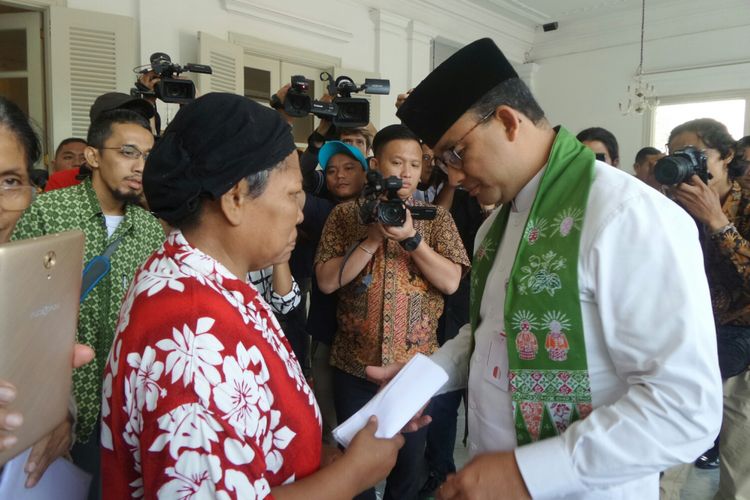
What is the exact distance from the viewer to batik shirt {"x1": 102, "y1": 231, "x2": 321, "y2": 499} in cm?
67

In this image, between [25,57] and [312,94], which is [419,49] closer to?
[312,94]

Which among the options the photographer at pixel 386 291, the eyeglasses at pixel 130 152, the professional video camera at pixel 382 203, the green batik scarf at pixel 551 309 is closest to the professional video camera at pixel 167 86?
the eyeglasses at pixel 130 152

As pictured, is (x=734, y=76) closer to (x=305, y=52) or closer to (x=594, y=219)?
(x=305, y=52)

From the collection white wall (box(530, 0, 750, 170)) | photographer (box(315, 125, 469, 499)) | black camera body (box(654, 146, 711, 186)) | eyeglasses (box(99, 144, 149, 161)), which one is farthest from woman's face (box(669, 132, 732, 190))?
white wall (box(530, 0, 750, 170))

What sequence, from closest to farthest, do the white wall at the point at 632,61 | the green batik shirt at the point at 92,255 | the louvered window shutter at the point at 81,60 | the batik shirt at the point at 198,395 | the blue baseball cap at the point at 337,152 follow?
the batik shirt at the point at 198,395
the green batik shirt at the point at 92,255
the blue baseball cap at the point at 337,152
the louvered window shutter at the point at 81,60
the white wall at the point at 632,61

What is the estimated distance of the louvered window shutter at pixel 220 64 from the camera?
4.23m

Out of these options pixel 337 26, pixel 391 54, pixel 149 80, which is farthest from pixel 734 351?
pixel 391 54

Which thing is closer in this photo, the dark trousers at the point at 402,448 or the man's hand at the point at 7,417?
the man's hand at the point at 7,417

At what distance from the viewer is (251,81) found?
15.9 ft

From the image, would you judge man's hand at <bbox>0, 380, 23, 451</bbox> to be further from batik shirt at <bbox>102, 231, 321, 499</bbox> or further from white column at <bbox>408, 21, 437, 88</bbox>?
white column at <bbox>408, 21, 437, 88</bbox>

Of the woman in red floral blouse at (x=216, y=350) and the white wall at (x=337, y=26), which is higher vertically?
the white wall at (x=337, y=26)

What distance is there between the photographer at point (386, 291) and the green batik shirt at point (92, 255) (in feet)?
2.13

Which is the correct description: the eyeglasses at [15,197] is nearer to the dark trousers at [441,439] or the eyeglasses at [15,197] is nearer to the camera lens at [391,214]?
the camera lens at [391,214]

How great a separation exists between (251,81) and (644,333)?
4612mm
